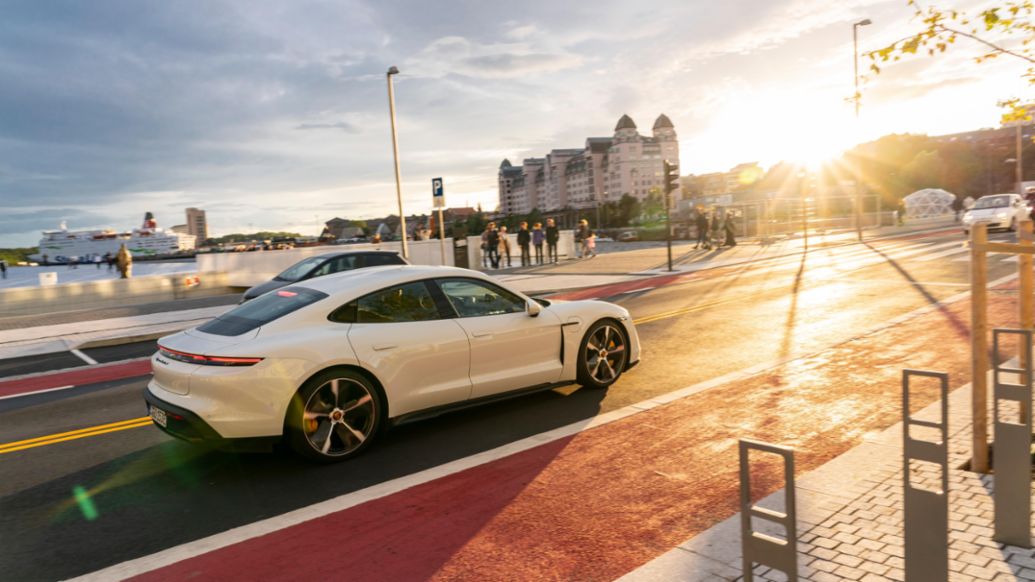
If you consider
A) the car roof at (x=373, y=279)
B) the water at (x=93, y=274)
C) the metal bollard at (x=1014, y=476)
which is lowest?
the water at (x=93, y=274)

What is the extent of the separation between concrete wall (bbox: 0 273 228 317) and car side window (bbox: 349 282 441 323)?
16254 mm

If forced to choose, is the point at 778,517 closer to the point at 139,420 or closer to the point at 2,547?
the point at 2,547

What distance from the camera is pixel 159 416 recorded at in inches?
198

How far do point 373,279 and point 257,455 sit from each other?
65.6 inches

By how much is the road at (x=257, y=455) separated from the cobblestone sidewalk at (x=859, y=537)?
0.35 m


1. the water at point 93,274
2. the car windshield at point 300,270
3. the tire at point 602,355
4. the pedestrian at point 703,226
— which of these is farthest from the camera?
the water at point 93,274

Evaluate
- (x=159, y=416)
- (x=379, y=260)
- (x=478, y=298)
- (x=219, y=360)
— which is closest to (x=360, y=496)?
(x=219, y=360)

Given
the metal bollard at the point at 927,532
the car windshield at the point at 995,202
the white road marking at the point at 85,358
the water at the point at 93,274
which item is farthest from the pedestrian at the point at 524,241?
the water at the point at 93,274

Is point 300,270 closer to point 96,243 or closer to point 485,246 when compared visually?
point 485,246

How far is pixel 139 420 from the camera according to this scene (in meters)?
6.67

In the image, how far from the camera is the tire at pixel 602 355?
21.8 feet

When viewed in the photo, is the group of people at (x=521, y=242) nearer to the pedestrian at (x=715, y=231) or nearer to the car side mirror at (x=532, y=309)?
the pedestrian at (x=715, y=231)

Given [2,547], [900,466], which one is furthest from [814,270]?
[2,547]

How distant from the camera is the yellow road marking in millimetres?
6006
